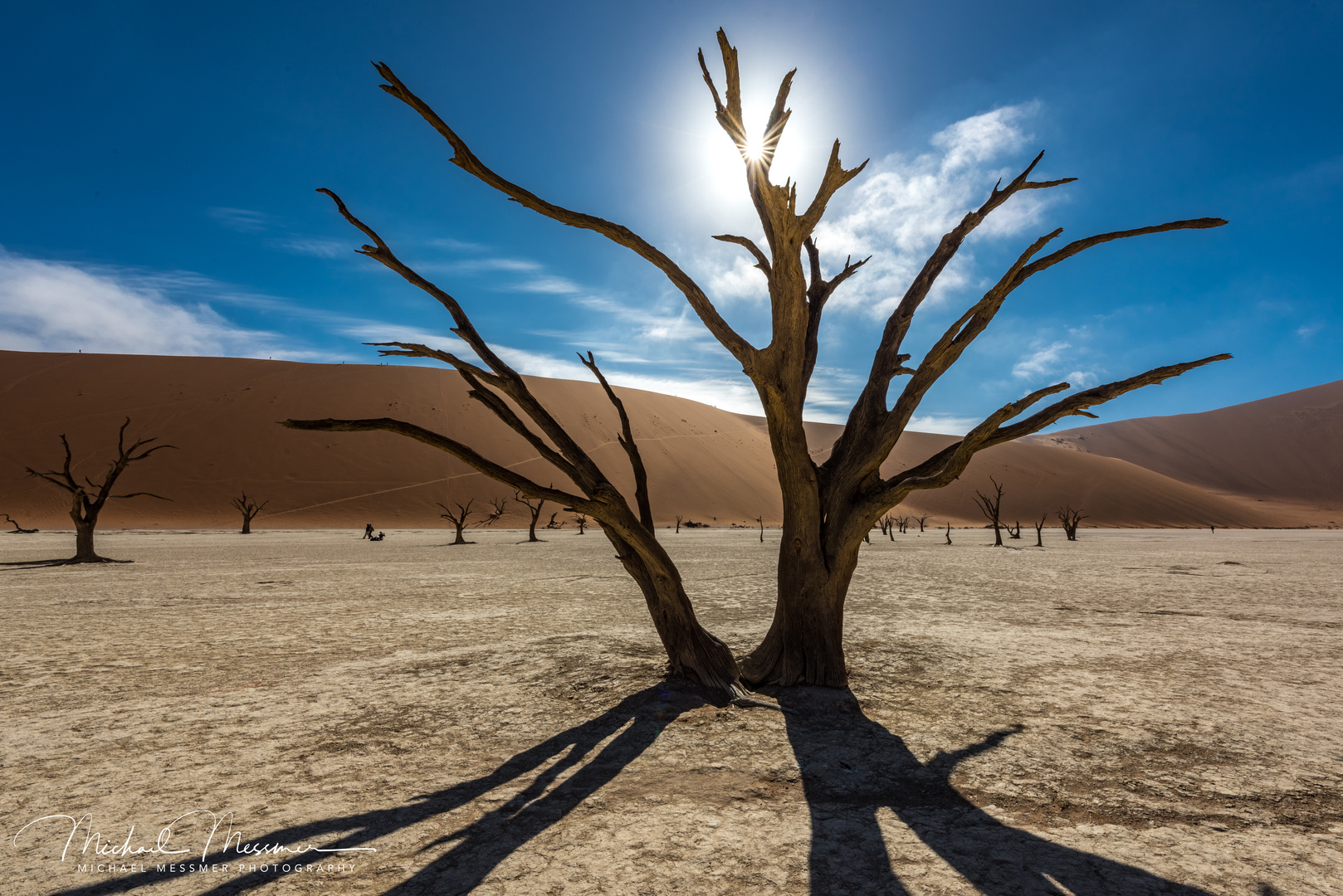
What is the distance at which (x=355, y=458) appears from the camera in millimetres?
51812

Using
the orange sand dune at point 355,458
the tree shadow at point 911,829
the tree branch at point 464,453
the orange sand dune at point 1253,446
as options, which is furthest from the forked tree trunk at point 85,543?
the orange sand dune at point 1253,446

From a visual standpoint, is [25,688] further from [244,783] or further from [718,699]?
[718,699]

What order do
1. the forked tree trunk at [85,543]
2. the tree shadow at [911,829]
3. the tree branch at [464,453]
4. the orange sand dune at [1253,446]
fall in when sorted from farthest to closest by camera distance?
the orange sand dune at [1253,446] < the forked tree trunk at [85,543] < the tree branch at [464,453] < the tree shadow at [911,829]

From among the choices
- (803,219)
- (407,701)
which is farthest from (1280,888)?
(407,701)

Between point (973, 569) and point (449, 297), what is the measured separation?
541 inches

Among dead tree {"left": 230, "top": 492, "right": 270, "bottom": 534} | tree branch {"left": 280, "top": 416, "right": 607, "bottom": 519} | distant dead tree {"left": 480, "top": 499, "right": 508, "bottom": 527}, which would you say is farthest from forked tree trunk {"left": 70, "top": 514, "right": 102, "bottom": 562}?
dead tree {"left": 230, "top": 492, "right": 270, "bottom": 534}

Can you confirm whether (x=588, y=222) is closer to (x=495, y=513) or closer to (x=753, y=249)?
(x=753, y=249)

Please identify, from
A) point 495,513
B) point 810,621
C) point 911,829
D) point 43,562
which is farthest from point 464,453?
point 495,513

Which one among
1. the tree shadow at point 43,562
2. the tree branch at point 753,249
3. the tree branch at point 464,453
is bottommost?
the tree shadow at point 43,562

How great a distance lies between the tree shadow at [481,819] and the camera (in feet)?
7.16

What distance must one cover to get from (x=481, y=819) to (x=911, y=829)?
173 cm

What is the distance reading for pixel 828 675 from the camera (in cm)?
453

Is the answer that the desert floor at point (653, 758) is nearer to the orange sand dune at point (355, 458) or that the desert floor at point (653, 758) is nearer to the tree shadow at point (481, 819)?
the tree shadow at point (481, 819)

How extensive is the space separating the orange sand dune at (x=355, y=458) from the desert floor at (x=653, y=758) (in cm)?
4218
